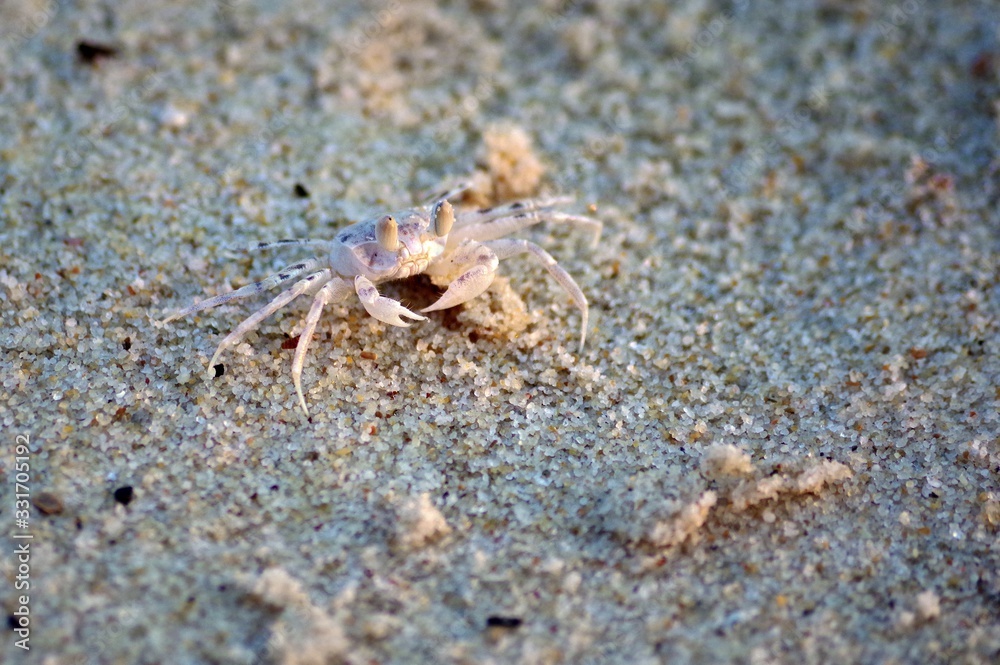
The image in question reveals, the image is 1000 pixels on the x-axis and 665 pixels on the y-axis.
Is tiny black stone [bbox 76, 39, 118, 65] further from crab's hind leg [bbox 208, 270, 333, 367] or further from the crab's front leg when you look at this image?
the crab's front leg

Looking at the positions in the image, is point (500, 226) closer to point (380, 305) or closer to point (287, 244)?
point (380, 305)

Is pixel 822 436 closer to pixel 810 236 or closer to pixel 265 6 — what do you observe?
pixel 810 236

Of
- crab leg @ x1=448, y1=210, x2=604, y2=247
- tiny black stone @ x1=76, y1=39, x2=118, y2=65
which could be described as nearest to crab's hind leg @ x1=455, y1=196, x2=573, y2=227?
crab leg @ x1=448, y1=210, x2=604, y2=247

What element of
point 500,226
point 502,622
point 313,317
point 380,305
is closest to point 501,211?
point 500,226

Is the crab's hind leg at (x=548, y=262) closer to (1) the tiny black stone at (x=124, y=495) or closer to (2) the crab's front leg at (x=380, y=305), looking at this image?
(2) the crab's front leg at (x=380, y=305)

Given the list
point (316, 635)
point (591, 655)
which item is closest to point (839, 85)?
point (591, 655)
